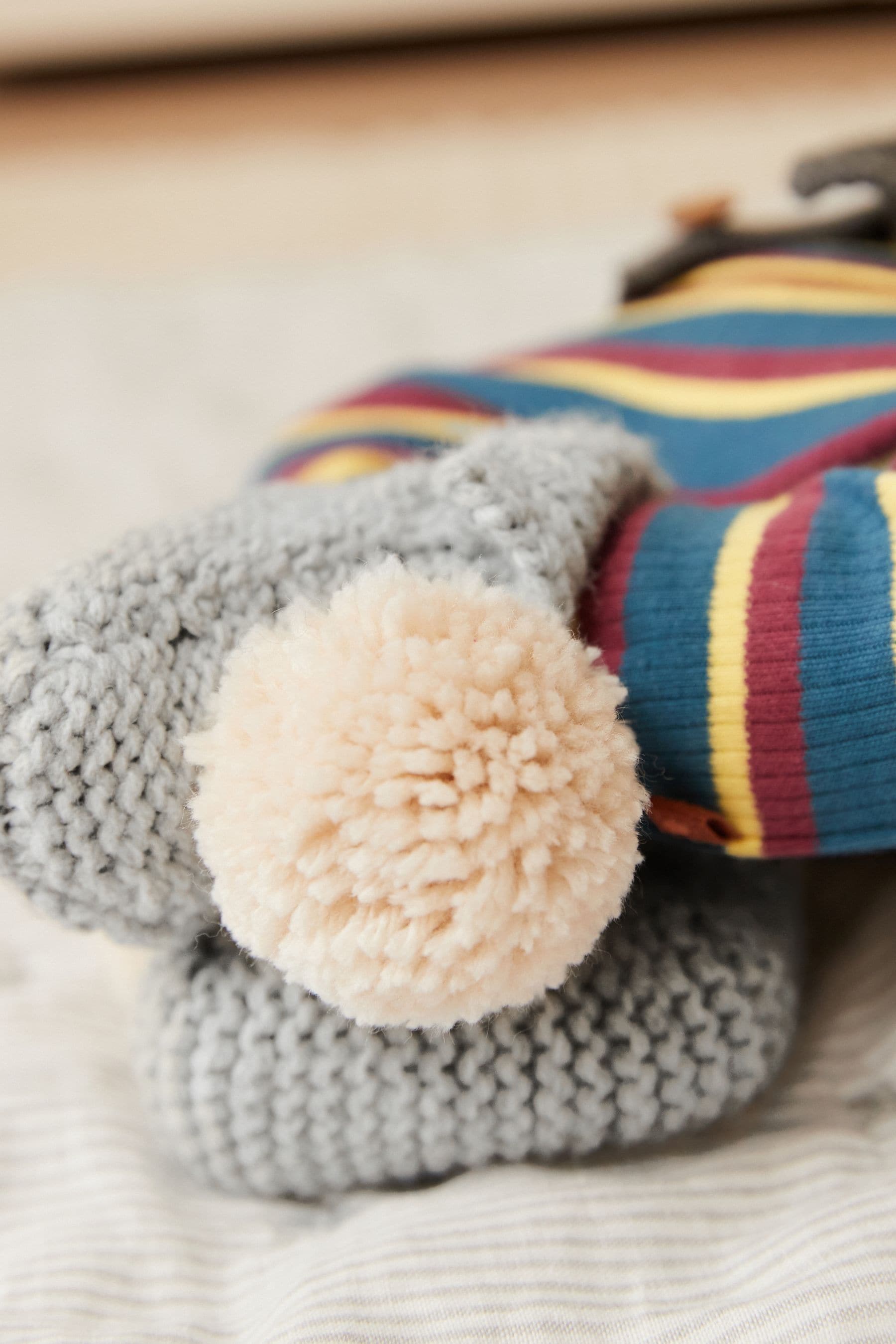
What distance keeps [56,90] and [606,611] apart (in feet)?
5.73

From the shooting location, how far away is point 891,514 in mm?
397

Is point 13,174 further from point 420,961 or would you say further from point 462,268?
point 420,961

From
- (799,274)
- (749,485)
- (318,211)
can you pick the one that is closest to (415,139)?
(318,211)

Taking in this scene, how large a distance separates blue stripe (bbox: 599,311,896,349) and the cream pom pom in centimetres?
36

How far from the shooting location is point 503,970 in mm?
325

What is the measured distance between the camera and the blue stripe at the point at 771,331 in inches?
23.8

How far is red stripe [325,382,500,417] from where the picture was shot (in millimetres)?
685

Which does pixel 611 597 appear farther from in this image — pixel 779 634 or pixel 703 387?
pixel 703 387

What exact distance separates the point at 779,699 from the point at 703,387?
0.30 metres

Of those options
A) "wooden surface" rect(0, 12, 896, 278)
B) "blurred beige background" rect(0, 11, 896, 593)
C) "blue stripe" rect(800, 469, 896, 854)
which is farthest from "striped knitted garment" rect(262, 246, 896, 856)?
"wooden surface" rect(0, 12, 896, 278)

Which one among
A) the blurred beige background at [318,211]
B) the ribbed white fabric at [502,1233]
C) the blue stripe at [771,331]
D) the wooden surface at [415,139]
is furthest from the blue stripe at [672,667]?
the wooden surface at [415,139]

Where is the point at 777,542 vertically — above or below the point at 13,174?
below

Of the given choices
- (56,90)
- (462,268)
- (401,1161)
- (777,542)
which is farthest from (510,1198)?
(56,90)

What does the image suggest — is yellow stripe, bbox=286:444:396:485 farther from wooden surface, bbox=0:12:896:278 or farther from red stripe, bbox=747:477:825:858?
wooden surface, bbox=0:12:896:278
